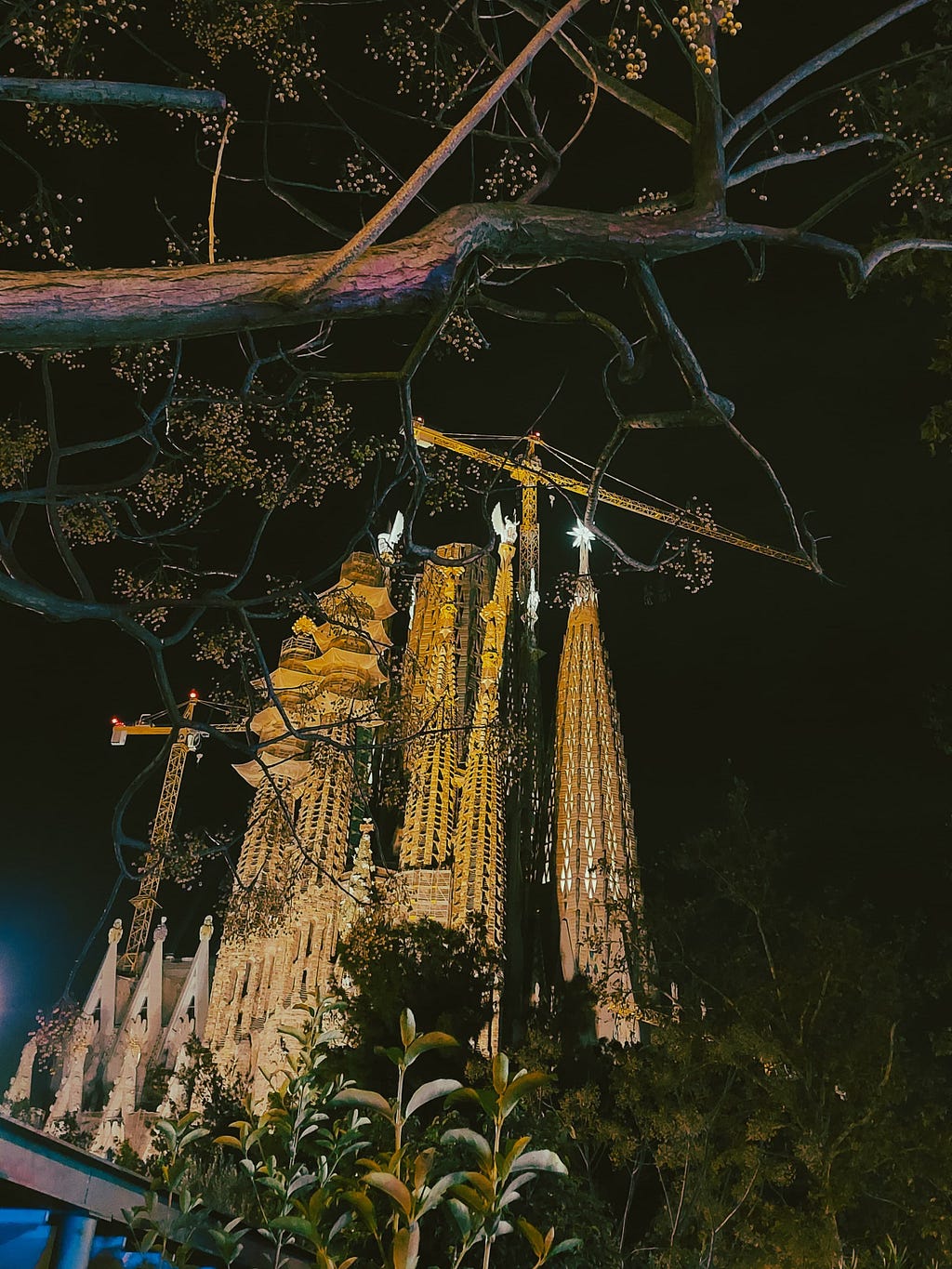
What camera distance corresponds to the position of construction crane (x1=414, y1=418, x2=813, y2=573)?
245 inches

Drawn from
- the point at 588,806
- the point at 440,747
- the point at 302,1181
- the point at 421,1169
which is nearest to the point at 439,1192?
the point at 421,1169

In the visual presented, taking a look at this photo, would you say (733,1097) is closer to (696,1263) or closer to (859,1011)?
(859,1011)

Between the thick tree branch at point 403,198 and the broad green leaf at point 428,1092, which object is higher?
the thick tree branch at point 403,198

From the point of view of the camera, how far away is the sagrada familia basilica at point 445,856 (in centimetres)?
2469

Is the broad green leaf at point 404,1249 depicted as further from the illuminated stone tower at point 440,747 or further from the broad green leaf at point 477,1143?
the illuminated stone tower at point 440,747

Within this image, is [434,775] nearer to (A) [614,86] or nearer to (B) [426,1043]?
(A) [614,86]

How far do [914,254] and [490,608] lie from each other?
2555cm

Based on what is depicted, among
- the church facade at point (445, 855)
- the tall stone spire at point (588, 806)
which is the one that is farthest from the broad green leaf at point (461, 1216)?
the tall stone spire at point (588, 806)

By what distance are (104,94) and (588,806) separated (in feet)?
91.7

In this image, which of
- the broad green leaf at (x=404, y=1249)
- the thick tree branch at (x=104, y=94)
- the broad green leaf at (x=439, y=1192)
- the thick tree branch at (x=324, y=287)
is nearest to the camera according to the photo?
the broad green leaf at (x=404, y=1249)

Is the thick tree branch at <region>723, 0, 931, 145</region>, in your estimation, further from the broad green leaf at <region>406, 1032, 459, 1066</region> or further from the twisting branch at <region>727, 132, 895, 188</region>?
the broad green leaf at <region>406, 1032, 459, 1066</region>

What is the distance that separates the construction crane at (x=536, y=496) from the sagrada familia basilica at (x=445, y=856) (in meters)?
1.25

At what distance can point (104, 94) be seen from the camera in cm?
338

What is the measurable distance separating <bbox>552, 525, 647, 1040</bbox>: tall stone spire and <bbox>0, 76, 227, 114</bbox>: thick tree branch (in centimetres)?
2140
